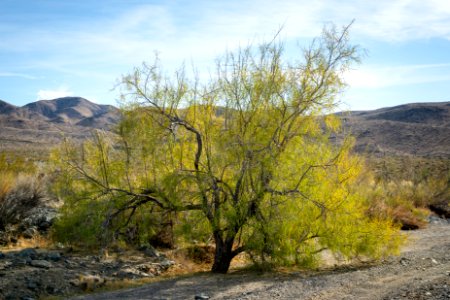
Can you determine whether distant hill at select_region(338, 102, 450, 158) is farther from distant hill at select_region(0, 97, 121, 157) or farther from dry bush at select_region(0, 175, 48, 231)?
distant hill at select_region(0, 97, 121, 157)

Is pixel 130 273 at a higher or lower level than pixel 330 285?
lower

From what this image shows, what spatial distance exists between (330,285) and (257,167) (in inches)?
127

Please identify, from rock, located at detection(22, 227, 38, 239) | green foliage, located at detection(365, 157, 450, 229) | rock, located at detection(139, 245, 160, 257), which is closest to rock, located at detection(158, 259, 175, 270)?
rock, located at detection(139, 245, 160, 257)

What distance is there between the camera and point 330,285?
418 inches

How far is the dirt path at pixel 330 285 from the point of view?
→ 9523 mm

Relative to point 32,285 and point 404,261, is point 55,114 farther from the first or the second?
point 404,261

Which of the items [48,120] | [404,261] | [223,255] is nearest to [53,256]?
[223,255]

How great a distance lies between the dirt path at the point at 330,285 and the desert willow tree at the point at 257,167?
2.09ft

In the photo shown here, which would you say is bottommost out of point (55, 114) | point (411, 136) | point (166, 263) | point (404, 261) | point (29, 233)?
point (166, 263)

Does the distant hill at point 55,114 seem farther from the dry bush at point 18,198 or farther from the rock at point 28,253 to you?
the rock at point 28,253

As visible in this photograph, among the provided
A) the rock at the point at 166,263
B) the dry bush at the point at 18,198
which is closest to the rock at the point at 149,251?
the rock at the point at 166,263

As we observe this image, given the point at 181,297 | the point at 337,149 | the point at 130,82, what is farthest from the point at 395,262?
the point at 130,82

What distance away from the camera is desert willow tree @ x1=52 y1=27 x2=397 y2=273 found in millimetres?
11992

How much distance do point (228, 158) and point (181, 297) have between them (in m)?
3.63
